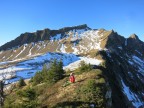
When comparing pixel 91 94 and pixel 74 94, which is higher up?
pixel 74 94

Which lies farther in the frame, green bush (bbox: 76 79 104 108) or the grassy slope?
green bush (bbox: 76 79 104 108)

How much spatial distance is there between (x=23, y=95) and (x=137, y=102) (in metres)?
87.1

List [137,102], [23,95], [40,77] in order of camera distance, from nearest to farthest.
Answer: [23,95] < [40,77] < [137,102]

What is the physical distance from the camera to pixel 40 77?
1625 inches

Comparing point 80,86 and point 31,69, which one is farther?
point 31,69

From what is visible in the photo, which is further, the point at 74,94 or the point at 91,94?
the point at 74,94

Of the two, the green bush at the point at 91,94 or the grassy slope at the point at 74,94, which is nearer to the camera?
the grassy slope at the point at 74,94

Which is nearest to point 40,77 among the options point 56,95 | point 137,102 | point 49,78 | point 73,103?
point 49,78

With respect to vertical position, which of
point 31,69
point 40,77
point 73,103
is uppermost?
point 31,69

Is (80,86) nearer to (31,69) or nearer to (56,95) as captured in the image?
(56,95)

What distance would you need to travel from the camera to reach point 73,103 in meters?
28.3

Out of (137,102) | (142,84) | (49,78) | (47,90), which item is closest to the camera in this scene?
(47,90)

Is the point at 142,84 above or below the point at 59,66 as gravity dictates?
above

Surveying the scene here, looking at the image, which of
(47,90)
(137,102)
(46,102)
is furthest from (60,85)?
(137,102)
